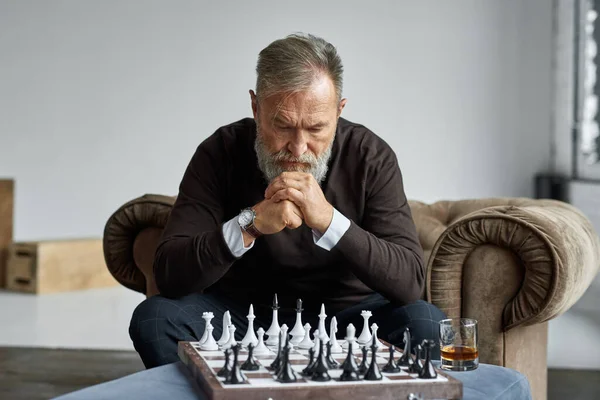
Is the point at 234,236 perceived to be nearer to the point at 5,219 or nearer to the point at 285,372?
the point at 285,372

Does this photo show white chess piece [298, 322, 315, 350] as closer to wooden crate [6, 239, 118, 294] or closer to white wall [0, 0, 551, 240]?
wooden crate [6, 239, 118, 294]

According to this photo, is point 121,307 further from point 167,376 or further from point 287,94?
point 167,376

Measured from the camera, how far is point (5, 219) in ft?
19.4

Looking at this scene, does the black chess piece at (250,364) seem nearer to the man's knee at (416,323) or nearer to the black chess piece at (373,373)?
the black chess piece at (373,373)

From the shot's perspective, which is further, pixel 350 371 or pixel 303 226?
pixel 303 226

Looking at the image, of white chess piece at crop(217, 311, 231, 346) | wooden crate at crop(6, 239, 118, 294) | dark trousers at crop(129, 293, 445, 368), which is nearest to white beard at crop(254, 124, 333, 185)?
dark trousers at crop(129, 293, 445, 368)

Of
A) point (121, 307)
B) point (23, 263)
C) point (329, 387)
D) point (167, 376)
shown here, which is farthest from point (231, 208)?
point (23, 263)

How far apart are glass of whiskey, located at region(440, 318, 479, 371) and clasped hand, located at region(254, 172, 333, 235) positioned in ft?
1.35

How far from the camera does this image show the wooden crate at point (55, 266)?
5.59 m

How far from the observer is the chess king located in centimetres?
197

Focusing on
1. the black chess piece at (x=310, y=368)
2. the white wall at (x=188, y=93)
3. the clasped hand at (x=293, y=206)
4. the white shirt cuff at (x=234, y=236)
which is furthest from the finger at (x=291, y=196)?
the white wall at (x=188, y=93)

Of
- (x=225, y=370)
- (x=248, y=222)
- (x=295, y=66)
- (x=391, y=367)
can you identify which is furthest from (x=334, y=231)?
(x=225, y=370)

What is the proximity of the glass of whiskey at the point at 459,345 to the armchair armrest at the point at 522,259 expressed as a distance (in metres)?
0.59

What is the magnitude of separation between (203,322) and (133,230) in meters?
0.74
